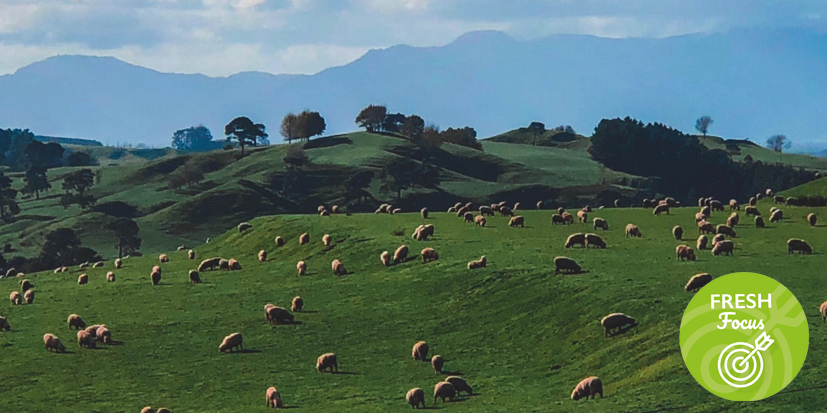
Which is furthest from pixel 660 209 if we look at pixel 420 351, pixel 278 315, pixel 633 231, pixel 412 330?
pixel 420 351

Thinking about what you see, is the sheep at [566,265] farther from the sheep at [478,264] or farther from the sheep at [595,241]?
the sheep at [595,241]

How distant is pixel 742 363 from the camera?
29.2m

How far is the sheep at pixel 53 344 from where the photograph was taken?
45031mm

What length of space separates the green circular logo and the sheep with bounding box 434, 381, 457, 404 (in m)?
7.27

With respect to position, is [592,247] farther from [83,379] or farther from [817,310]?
[83,379]

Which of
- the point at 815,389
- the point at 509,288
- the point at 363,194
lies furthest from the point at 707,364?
the point at 363,194

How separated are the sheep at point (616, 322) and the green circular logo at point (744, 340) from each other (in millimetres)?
2439

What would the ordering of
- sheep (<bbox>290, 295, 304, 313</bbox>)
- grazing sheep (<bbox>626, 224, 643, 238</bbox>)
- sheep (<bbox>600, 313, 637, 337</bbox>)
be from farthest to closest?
grazing sheep (<bbox>626, 224, 643, 238</bbox>) → sheep (<bbox>290, 295, 304, 313</bbox>) → sheep (<bbox>600, 313, 637, 337</bbox>)

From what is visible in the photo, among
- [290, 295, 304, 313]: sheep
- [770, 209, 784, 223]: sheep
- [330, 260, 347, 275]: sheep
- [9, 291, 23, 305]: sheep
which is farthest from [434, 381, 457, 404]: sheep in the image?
[770, 209, 784, 223]: sheep

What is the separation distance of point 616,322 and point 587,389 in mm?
7304

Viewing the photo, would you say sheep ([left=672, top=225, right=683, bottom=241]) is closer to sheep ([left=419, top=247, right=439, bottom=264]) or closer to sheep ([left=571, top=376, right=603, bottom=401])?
sheep ([left=419, top=247, right=439, bottom=264])

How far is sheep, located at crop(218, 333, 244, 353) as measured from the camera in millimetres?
44250

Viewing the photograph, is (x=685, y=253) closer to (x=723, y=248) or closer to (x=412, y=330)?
(x=723, y=248)

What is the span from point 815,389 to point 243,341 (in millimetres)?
24564
